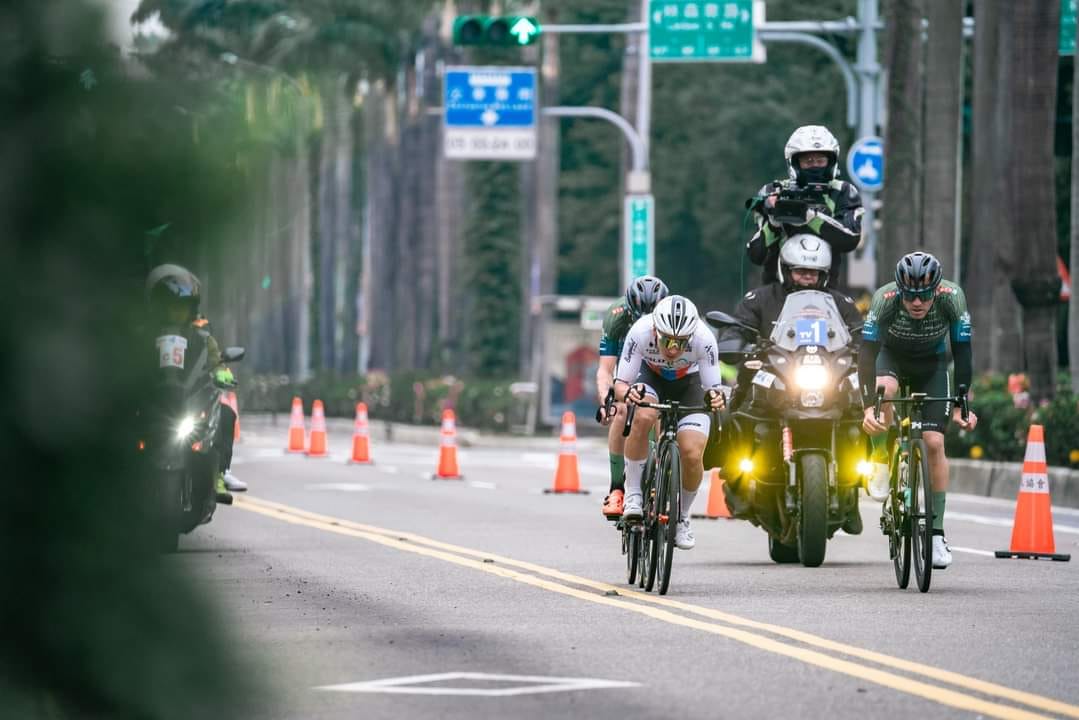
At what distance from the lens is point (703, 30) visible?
39094mm

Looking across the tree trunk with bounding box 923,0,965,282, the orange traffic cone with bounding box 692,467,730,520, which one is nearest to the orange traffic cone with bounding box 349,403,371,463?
the tree trunk with bounding box 923,0,965,282

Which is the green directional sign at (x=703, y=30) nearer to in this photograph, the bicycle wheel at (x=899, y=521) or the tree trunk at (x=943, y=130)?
the tree trunk at (x=943, y=130)

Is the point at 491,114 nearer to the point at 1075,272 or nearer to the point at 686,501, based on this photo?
the point at 1075,272

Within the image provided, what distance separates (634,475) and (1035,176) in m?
16.2

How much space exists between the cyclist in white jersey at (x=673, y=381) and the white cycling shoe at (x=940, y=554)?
1.38 m

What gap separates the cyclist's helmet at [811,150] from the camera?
1519 cm

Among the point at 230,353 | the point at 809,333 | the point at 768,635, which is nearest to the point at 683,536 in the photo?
the point at 809,333

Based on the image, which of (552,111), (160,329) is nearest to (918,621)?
A: (160,329)

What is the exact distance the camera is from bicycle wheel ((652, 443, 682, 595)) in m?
12.1

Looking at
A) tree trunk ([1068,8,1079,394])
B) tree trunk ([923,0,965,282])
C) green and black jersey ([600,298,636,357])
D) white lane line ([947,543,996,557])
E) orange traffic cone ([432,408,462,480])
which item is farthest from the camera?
tree trunk ([923,0,965,282])

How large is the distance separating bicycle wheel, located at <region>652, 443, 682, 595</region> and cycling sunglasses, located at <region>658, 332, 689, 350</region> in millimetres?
581

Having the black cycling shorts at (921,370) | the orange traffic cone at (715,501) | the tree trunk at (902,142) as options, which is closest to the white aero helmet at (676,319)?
the black cycling shorts at (921,370)

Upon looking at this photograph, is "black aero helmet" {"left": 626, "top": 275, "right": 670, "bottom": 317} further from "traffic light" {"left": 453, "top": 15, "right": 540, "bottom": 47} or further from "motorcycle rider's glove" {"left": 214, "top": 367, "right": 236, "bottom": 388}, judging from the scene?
"traffic light" {"left": 453, "top": 15, "right": 540, "bottom": 47}

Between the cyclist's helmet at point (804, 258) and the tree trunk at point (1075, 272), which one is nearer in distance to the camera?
the cyclist's helmet at point (804, 258)
